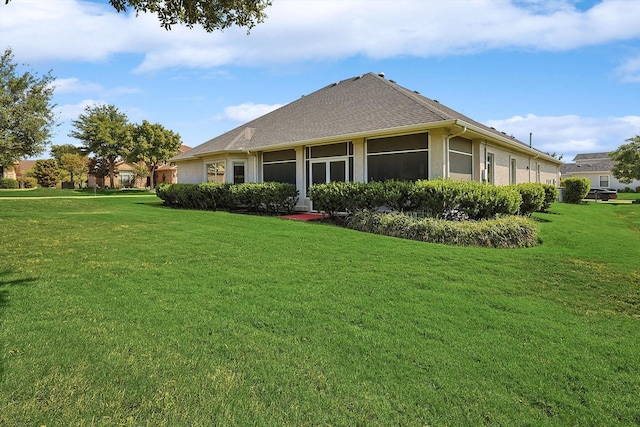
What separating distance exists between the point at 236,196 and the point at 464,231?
34.5 ft

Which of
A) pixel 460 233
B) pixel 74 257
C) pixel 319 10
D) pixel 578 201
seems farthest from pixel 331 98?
pixel 578 201

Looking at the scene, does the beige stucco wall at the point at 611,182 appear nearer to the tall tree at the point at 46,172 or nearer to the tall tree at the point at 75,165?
the tall tree at the point at 75,165

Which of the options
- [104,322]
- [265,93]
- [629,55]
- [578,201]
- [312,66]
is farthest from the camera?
[578,201]

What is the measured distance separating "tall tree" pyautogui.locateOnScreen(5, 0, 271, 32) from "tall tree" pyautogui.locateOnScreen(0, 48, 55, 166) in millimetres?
31360

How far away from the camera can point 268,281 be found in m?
5.57

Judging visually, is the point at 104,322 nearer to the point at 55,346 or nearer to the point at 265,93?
the point at 55,346

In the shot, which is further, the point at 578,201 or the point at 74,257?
the point at 578,201

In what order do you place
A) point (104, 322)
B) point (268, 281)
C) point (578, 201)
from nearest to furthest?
1. point (104, 322)
2. point (268, 281)
3. point (578, 201)

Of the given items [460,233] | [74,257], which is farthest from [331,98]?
[74,257]

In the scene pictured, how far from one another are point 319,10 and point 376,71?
1182 cm

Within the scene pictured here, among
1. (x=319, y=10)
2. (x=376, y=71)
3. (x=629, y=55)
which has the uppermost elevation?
(x=376, y=71)

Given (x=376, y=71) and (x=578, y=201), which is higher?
(x=376, y=71)

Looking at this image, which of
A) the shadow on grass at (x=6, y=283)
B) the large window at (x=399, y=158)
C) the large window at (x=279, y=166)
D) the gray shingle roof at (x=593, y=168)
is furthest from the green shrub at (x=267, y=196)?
the gray shingle roof at (x=593, y=168)

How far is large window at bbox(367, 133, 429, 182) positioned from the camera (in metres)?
12.4
